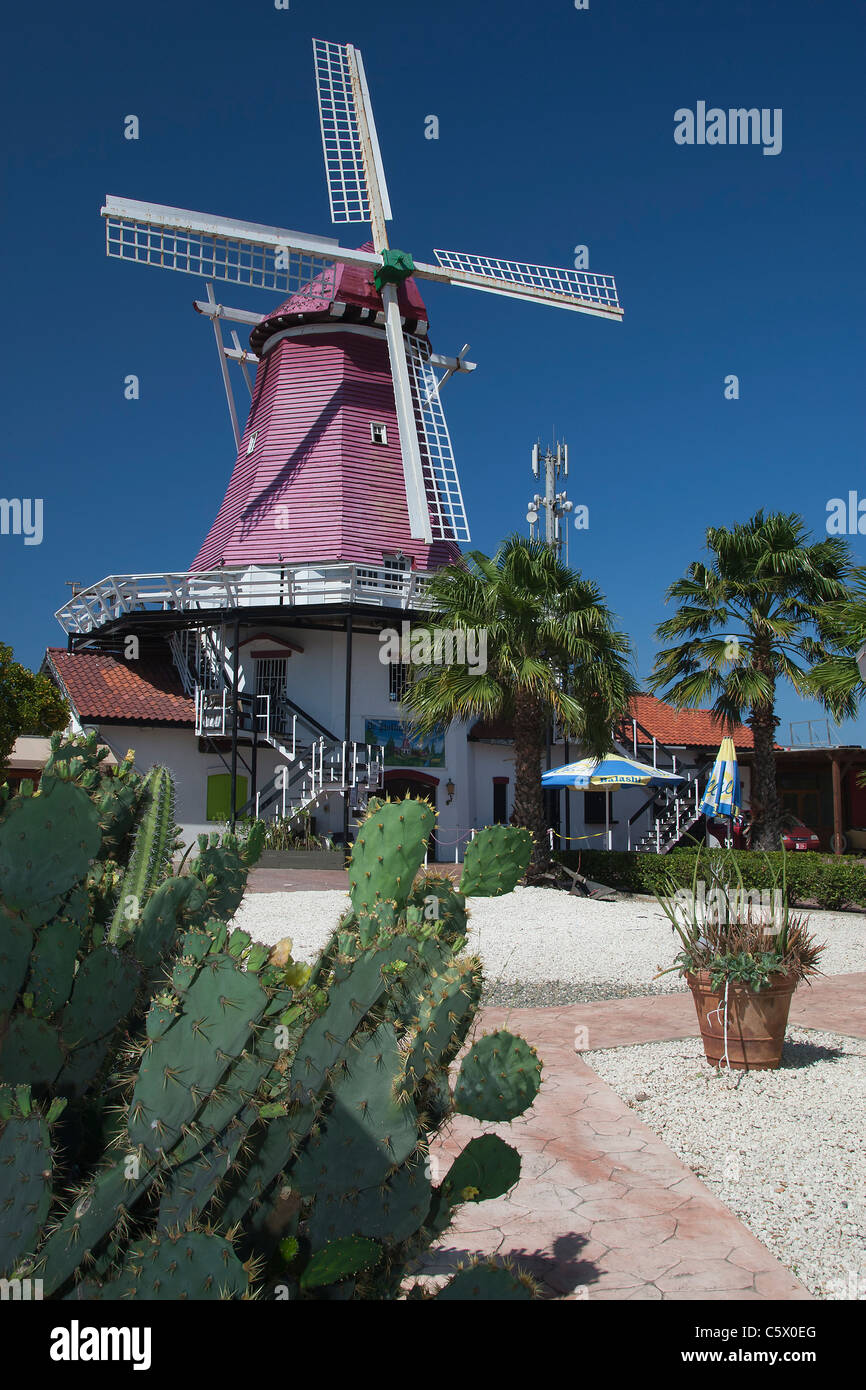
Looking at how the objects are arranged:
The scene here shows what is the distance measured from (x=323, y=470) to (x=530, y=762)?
1123cm

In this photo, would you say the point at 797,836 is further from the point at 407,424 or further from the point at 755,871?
the point at 407,424

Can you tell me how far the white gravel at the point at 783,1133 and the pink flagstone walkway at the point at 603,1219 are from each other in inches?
5.2

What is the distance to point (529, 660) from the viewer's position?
17297mm

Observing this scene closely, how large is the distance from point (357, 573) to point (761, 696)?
10101 millimetres

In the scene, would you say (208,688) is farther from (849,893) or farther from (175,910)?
(175,910)

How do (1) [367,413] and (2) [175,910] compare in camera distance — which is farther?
(1) [367,413]

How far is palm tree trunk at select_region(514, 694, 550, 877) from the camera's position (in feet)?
59.1

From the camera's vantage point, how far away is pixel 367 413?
26.0 meters

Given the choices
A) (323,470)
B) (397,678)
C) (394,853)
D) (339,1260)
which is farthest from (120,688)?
(339,1260)

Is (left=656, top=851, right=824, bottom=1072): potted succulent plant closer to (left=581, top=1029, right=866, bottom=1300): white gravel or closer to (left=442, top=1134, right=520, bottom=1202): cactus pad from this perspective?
(left=581, top=1029, right=866, bottom=1300): white gravel

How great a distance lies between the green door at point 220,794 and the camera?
24.0 metres

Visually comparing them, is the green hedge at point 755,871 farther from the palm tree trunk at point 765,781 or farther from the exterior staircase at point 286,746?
the exterior staircase at point 286,746

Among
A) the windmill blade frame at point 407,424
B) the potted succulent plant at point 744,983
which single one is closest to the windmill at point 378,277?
the windmill blade frame at point 407,424
